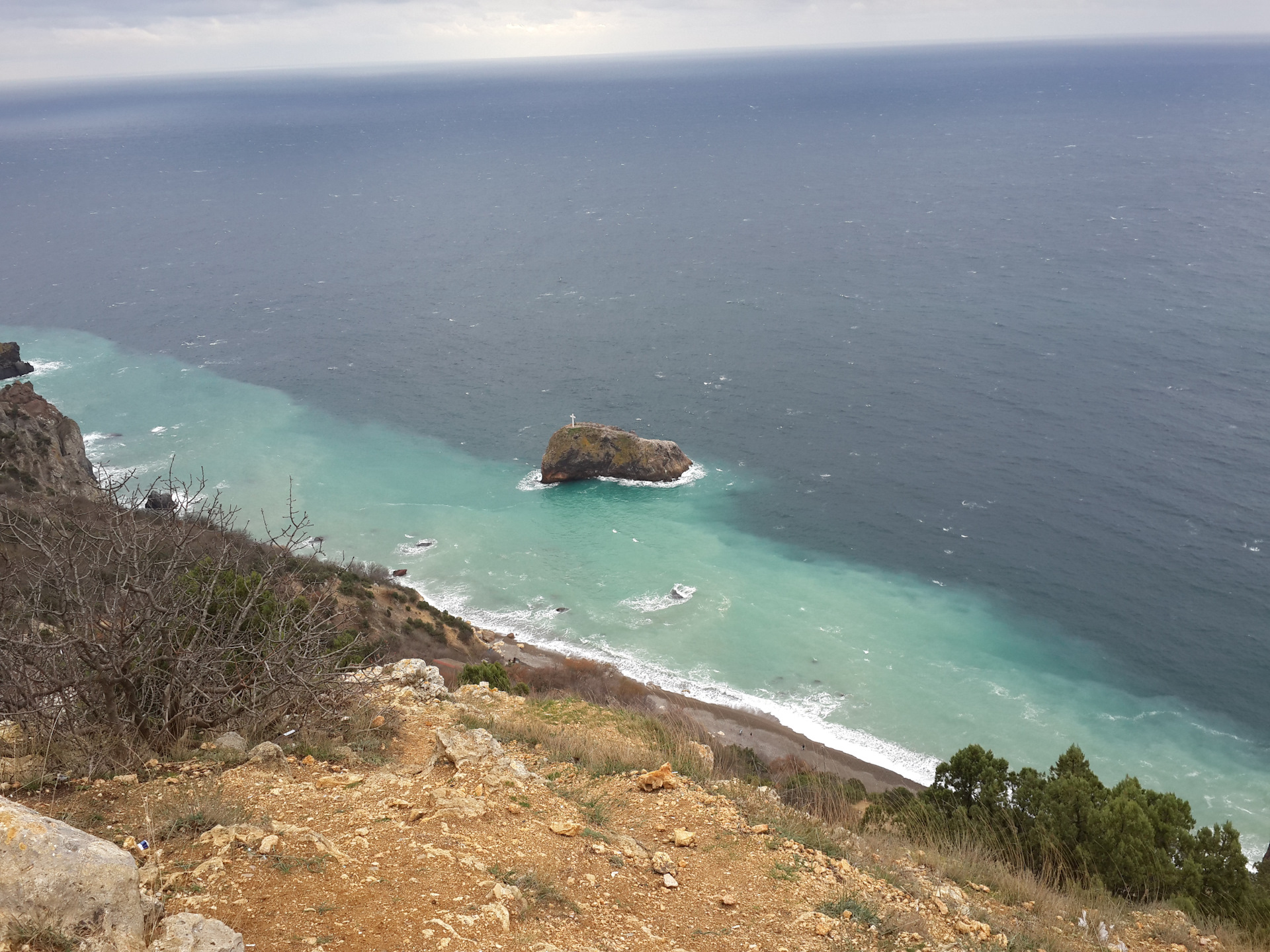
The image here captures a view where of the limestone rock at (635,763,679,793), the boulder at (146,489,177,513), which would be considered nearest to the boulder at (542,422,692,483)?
the boulder at (146,489,177,513)

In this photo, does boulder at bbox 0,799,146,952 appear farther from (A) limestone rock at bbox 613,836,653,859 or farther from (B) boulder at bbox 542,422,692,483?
(B) boulder at bbox 542,422,692,483

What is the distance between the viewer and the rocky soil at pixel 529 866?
8633mm

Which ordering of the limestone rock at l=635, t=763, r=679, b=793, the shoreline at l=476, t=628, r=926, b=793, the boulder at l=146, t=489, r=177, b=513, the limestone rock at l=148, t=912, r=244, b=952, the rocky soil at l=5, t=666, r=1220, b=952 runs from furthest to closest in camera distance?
the shoreline at l=476, t=628, r=926, b=793, the boulder at l=146, t=489, r=177, b=513, the limestone rock at l=635, t=763, r=679, b=793, the rocky soil at l=5, t=666, r=1220, b=952, the limestone rock at l=148, t=912, r=244, b=952

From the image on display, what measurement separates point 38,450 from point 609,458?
36082mm

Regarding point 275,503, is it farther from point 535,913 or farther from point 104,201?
point 104,201

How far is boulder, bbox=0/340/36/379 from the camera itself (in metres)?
81.3

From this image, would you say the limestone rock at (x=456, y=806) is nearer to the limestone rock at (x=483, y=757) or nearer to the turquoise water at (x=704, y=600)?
the limestone rock at (x=483, y=757)

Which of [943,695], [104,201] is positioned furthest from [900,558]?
[104,201]

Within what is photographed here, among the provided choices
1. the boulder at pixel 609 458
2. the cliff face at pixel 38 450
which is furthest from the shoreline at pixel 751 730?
the cliff face at pixel 38 450

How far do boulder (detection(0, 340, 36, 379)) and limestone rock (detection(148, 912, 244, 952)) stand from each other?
9395cm

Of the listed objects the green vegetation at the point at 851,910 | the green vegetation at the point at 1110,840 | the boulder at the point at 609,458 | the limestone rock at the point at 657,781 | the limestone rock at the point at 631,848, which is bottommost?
the boulder at the point at 609,458

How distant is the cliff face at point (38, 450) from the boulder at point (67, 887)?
44433mm

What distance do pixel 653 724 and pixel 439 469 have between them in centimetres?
4968

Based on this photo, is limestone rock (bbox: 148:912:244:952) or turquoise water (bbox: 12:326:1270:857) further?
turquoise water (bbox: 12:326:1270:857)
